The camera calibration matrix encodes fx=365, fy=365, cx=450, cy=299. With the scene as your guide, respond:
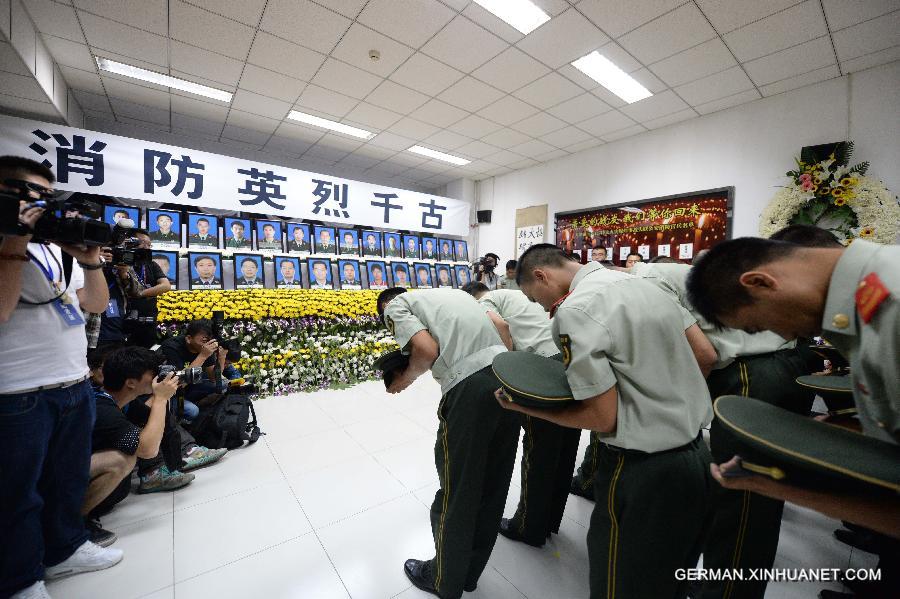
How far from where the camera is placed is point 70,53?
3.38m

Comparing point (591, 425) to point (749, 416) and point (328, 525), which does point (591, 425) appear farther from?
point (328, 525)

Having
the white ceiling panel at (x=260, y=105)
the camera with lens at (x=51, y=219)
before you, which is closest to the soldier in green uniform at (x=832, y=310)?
the camera with lens at (x=51, y=219)

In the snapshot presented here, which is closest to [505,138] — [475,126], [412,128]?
→ [475,126]

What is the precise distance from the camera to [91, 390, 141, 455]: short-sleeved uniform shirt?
1761 mm

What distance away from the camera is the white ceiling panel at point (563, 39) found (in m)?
2.84

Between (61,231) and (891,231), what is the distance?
211 inches

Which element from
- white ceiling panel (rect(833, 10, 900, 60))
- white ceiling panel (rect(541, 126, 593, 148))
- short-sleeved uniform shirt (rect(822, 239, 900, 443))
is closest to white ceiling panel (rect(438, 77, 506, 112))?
white ceiling panel (rect(541, 126, 593, 148))

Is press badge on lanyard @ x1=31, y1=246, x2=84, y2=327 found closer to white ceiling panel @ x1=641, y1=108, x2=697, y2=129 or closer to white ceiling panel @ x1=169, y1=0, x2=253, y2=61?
white ceiling panel @ x1=169, y1=0, x2=253, y2=61

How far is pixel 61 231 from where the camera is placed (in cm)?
122

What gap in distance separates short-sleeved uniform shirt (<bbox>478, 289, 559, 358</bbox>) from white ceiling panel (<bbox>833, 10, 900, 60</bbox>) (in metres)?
3.42

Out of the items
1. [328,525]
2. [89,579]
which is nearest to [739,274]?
[328,525]

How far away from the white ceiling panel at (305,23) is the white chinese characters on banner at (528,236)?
405 centimetres

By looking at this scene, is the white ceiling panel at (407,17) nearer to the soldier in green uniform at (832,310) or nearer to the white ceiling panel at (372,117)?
the white ceiling panel at (372,117)

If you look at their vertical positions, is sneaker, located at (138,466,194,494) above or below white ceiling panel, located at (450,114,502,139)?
below
